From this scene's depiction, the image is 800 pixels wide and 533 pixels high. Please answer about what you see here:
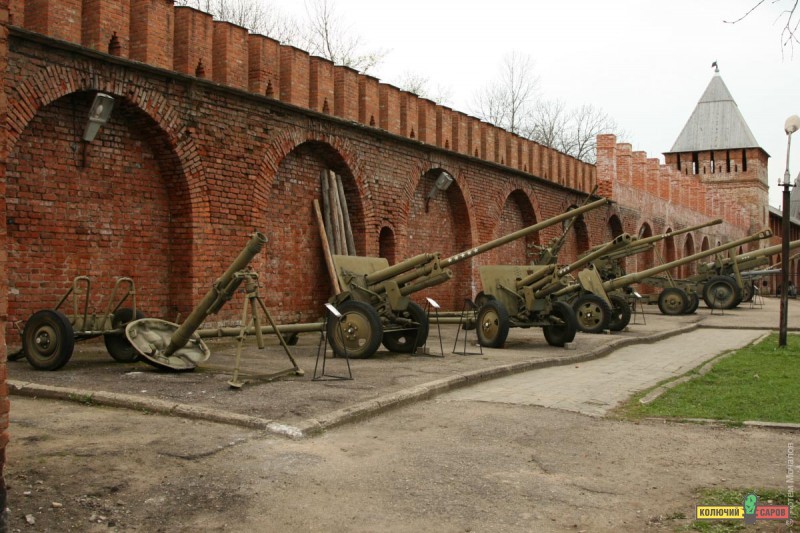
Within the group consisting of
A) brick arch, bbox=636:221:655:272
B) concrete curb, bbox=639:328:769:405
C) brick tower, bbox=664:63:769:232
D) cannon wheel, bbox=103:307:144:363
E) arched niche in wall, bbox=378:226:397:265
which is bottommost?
concrete curb, bbox=639:328:769:405

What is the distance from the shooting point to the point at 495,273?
13.4 m

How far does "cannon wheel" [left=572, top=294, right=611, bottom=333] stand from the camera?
15633 mm

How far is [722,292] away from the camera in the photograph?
25953 mm

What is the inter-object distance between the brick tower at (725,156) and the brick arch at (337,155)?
4566 centimetres

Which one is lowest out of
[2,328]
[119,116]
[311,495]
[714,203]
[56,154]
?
[311,495]

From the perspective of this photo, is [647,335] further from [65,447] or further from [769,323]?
[65,447]

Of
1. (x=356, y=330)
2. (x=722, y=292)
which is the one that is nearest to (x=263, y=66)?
(x=356, y=330)

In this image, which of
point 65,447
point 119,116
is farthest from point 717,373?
point 119,116

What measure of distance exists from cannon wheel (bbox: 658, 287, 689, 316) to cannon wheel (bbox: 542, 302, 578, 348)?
1196cm

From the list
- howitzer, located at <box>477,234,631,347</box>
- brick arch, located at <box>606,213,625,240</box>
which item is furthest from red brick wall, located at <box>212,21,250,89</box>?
brick arch, located at <box>606,213,625,240</box>

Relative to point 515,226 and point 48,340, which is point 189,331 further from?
point 515,226

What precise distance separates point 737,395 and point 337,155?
28.7 ft

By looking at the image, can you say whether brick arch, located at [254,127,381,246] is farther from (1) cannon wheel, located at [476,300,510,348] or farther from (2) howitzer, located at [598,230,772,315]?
(2) howitzer, located at [598,230,772,315]

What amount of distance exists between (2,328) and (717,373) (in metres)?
8.81
